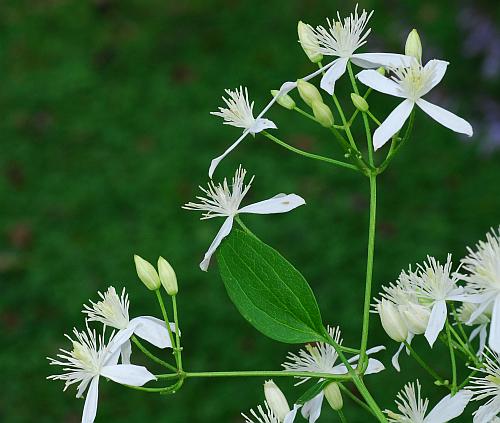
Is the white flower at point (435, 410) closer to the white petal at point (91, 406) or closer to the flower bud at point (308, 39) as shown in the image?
the white petal at point (91, 406)

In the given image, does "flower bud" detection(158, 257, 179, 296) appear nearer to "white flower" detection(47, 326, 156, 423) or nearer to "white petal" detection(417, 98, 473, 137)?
"white flower" detection(47, 326, 156, 423)

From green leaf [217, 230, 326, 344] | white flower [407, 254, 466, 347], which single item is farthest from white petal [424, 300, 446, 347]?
green leaf [217, 230, 326, 344]

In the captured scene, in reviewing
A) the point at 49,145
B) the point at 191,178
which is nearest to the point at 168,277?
the point at 191,178

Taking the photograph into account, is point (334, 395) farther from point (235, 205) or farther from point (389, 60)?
point (389, 60)

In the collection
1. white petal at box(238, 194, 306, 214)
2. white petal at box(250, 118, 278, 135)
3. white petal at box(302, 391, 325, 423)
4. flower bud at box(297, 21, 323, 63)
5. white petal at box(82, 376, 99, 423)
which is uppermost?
flower bud at box(297, 21, 323, 63)

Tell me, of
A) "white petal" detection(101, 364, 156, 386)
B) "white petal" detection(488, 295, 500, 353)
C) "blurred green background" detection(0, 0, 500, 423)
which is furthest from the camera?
"blurred green background" detection(0, 0, 500, 423)

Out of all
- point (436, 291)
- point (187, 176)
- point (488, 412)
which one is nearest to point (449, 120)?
point (436, 291)

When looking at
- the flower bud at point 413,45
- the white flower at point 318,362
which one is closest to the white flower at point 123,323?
the white flower at point 318,362
